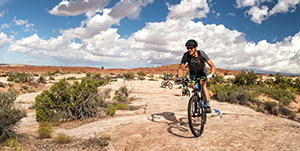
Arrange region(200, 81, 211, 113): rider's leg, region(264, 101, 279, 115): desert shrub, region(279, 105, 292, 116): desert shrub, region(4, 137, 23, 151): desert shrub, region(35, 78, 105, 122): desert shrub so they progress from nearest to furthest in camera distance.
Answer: region(4, 137, 23, 151): desert shrub < region(200, 81, 211, 113): rider's leg < region(35, 78, 105, 122): desert shrub < region(279, 105, 292, 116): desert shrub < region(264, 101, 279, 115): desert shrub

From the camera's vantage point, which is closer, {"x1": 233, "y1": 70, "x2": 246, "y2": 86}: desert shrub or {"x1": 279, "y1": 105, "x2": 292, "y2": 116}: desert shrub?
{"x1": 279, "y1": 105, "x2": 292, "y2": 116}: desert shrub

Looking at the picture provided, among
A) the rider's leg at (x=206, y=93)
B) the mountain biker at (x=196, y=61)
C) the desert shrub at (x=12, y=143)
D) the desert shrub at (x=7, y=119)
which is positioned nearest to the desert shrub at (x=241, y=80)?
the rider's leg at (x=206, y=93)

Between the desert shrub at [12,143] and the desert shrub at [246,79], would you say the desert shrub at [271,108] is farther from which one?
the desert shrub at [12,143]

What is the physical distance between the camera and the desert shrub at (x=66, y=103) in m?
8.01

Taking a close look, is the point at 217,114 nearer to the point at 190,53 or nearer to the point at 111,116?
the point at 190,53

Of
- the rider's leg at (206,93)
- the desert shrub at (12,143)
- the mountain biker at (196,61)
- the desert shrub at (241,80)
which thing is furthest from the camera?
the desert shrub at (241,80)

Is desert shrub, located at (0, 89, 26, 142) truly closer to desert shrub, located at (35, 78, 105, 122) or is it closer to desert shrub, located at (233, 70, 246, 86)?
desert shrub, located at (35, 78, 105, 122)

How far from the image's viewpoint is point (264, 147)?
3.77 m

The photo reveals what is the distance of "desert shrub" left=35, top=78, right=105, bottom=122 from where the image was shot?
801 centimetres

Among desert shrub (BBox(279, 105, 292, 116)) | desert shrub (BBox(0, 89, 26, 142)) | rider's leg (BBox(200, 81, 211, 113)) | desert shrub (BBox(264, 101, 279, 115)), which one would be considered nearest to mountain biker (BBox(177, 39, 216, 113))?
rider's leg (BBox(200, 81, 211, 113))

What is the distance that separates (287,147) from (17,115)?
22.4ft

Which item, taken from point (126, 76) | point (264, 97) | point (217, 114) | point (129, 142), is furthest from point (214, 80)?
point (129, 142)

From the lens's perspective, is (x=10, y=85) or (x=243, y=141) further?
(x=10, y=85)

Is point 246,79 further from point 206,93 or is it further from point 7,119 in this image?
point 7,119
